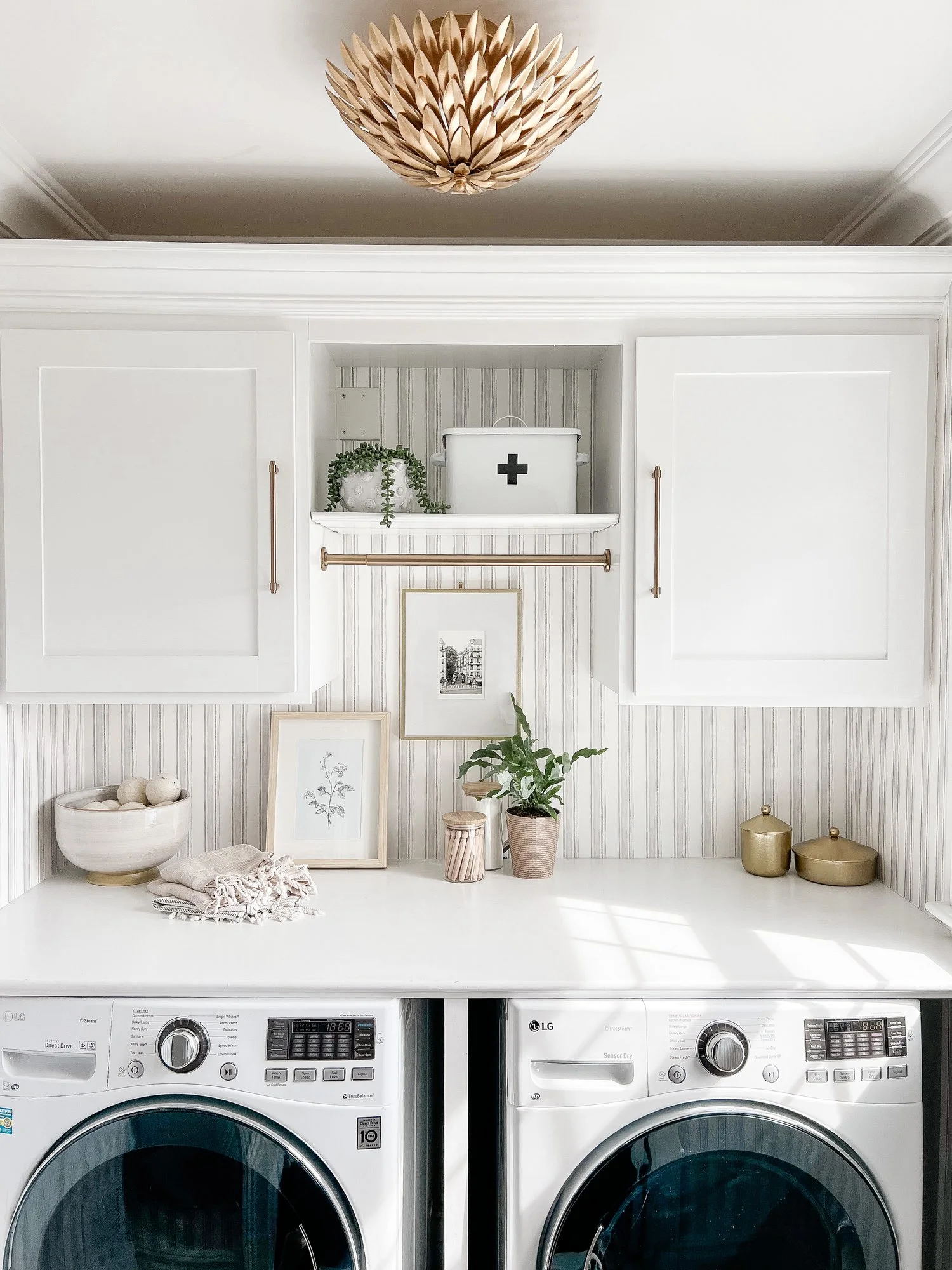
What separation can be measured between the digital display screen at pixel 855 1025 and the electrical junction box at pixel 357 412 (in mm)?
1592

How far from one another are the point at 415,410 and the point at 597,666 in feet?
2.51

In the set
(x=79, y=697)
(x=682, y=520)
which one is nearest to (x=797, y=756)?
(x=682, y=520)

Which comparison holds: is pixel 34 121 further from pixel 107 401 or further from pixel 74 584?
pixel 74 584

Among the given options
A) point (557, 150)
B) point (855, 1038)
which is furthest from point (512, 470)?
point (855, 1038)

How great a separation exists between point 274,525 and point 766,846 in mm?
1323

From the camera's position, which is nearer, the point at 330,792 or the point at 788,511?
the point at 788,511

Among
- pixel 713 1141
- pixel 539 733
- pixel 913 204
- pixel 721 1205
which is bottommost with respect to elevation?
pixel 721 1205

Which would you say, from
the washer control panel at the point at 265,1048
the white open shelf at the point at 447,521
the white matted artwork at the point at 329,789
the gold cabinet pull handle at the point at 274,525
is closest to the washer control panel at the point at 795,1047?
the washer control panel at the point at 265,1048

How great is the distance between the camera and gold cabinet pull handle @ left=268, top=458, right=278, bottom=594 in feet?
5.95

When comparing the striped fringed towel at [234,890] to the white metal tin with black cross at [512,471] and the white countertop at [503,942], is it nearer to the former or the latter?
the white countertop at [503,942]

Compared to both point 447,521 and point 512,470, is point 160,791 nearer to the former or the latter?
point 447,521

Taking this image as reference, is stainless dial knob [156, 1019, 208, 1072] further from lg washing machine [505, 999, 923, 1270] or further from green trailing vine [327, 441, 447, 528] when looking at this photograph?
green trailing vine [327, 441, 447, 528]

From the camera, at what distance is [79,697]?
1.85m

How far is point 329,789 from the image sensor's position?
7.19ft
